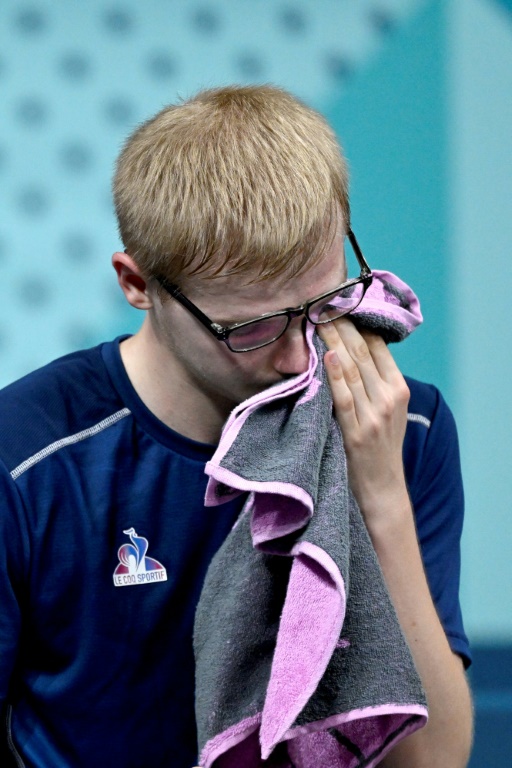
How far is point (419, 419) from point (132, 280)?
0.36m

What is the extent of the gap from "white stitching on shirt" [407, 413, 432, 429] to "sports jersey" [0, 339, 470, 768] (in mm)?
187

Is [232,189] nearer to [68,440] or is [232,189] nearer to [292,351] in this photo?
[292,351]

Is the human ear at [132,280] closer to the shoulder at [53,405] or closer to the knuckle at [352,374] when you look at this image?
the shoulder at [53,405]

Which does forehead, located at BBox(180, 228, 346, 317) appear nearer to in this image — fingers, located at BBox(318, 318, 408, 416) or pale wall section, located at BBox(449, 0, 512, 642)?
fingers, located at BBox(318, 318, 408, 416)

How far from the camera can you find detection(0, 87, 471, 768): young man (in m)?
0.85

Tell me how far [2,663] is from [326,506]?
1.22 feet

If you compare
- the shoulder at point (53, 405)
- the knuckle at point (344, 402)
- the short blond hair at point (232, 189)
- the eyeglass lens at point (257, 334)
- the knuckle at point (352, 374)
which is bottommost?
the shoulder at point (53, 405)

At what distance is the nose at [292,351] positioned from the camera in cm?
87

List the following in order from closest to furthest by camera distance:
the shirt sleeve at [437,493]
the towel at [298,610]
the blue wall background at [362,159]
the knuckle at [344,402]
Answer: the towel at [298,610] → the knuckle at [344,402] → the shirt sleeve at [437,493] → the blue wall background at [362,159]

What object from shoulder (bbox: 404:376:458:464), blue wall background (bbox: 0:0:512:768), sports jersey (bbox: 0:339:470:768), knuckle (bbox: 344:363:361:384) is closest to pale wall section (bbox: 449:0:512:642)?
blue wall background (bbox: 0:0:512:768)

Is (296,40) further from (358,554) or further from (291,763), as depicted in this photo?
(291,763)

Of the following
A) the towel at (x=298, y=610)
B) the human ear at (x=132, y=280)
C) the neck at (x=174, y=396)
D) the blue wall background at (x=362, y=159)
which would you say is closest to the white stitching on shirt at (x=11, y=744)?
the towel at (x=298, y=610)

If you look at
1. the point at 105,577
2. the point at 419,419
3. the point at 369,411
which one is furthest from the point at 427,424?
the point at 105,577

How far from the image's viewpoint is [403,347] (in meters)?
1.71
